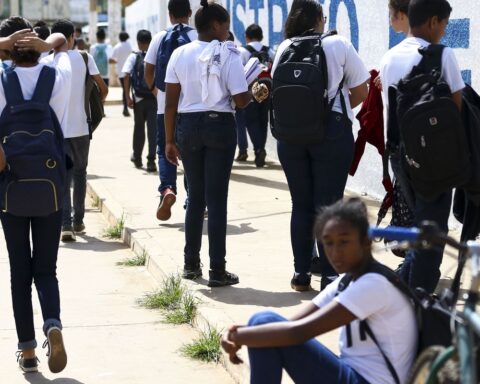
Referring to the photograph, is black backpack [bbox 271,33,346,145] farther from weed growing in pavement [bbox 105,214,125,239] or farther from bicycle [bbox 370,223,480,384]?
weed growing in pavement [bbox 105,214,125,239]

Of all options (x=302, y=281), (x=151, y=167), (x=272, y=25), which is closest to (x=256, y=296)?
(x=302, y=281)

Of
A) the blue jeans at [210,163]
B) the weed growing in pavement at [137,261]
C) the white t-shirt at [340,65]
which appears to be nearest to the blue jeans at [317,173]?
the white t-shirt at [340,65]

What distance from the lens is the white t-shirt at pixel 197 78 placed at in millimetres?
6758

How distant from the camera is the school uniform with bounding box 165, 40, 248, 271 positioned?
6.72 metres

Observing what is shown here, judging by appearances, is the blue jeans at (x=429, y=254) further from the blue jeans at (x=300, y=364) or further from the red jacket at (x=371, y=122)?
the blue jeans at (x=300, y=364)

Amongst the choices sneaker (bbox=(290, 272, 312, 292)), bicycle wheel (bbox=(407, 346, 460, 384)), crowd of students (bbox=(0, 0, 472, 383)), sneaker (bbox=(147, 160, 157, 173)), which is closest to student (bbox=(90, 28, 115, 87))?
sneaker (bbox=(147, 160, 157, 173))

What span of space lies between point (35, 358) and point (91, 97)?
401 centimetres

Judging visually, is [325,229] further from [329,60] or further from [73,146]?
[73,146]

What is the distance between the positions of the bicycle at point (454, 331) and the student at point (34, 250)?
243 centimetres

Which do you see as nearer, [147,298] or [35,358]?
[35,358]

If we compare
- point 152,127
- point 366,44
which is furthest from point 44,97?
point 152,127

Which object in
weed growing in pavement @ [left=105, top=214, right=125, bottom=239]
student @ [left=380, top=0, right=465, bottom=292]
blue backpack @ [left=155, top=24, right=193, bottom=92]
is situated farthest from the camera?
weed growing in pavement @ [left=105, top=214, right=125, bottom=239]

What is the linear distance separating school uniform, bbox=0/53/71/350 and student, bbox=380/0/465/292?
5.70 feet

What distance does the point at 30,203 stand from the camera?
17.4 ft
